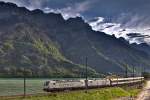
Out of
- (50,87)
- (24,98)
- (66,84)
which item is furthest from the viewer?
(66,84)

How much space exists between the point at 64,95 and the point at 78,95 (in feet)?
27.9

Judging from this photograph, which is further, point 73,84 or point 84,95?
point 73,84

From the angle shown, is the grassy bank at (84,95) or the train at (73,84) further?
the train at (73,84)

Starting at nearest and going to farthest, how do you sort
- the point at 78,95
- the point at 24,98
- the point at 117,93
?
the point at 24,98
the point at 78,95
the point at 117,93

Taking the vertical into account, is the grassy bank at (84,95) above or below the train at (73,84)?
below

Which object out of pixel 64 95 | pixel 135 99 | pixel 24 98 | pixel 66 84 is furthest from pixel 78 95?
pixel 135 99

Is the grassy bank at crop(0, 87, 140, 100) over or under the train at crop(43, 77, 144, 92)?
under

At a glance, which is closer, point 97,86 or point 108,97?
point 108,97

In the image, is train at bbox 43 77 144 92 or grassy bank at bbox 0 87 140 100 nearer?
grassy bank at bbox 0 87 140 100

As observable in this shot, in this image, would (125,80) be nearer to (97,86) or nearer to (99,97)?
(97,86)

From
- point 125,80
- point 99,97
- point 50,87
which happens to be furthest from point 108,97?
point 125,80

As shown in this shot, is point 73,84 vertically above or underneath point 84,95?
above

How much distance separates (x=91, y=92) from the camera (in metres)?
116

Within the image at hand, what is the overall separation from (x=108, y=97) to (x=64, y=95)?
31991 mm
